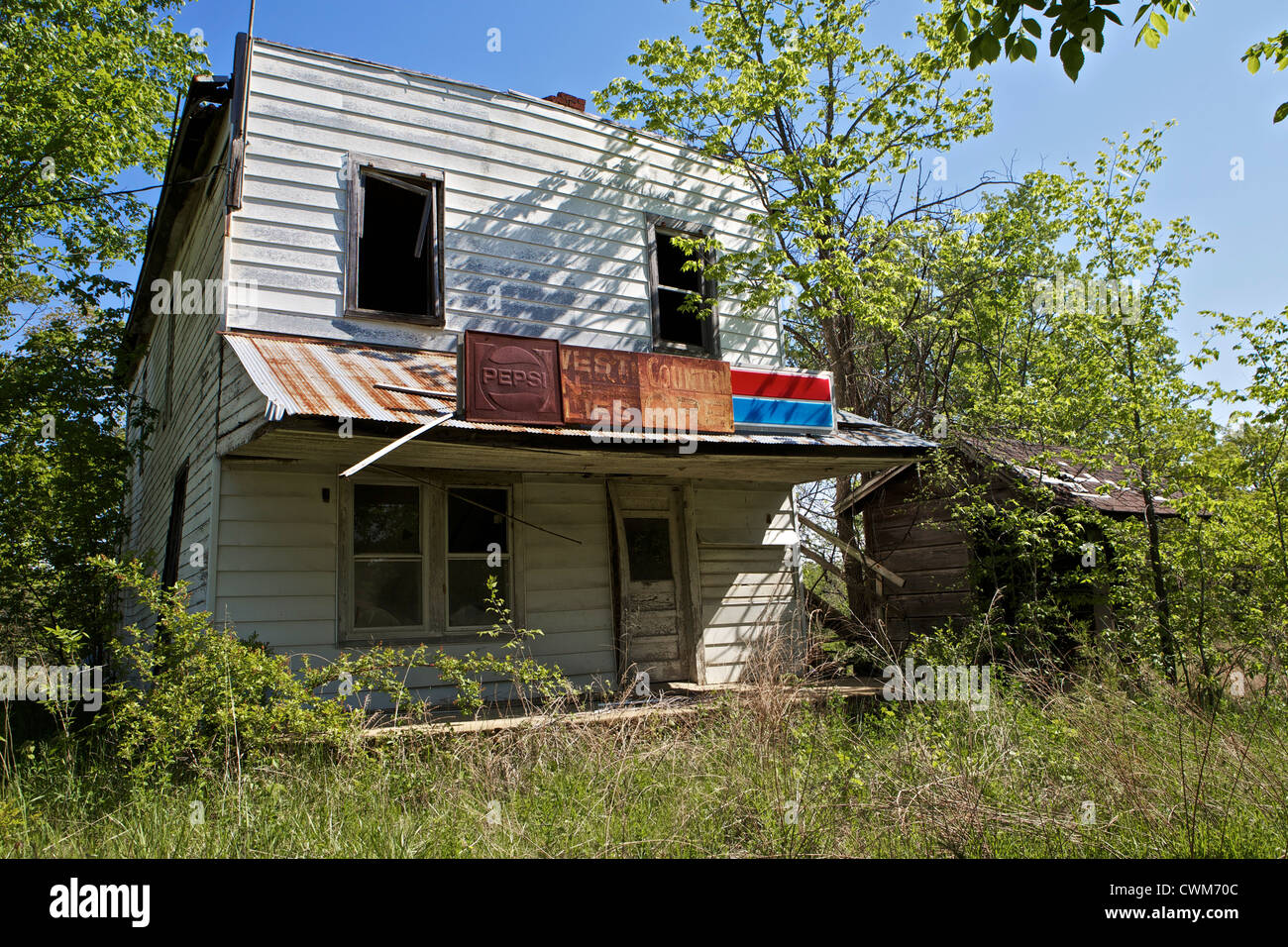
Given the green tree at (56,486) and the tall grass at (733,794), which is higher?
the green tree at (56,486)

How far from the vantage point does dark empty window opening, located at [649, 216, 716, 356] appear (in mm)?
10289

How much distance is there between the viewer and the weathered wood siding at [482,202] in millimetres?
7836

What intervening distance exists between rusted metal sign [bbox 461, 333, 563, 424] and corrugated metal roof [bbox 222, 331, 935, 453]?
123 millimetres

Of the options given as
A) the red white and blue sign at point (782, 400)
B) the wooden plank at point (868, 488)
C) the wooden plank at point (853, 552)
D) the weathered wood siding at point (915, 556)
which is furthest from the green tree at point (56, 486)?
the weathered wood siding at point (915, 556)

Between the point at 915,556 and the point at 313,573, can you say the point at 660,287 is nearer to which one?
the point at 313,573

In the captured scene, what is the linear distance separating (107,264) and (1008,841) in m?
18.7

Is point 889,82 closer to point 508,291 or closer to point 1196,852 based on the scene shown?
point 508,291

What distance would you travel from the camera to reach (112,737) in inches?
246

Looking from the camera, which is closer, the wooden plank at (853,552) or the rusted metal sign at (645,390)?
the rusted metal sign at (645,390)

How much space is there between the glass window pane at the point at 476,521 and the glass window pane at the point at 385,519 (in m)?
0.35

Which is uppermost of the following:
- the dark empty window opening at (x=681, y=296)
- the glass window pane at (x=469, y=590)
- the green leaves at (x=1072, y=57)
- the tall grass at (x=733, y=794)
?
the dark empty window opening at (x=681, y=296)

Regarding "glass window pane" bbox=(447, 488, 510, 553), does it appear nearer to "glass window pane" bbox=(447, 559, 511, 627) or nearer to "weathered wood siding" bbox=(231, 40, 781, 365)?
"glass window pane" bbox=(447, 559, 511, 627)

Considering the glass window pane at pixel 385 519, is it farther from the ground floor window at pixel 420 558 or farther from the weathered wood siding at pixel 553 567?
the weathered wood siding at pixel 553 567

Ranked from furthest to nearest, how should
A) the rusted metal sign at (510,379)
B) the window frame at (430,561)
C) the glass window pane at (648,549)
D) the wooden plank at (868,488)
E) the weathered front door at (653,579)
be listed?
the wooden plank at (868,488)
the glass window pane at (648,549)
the weathered front door at (653,579)
the window frame at (430,561)
the rusted metal sign at (510,379)
